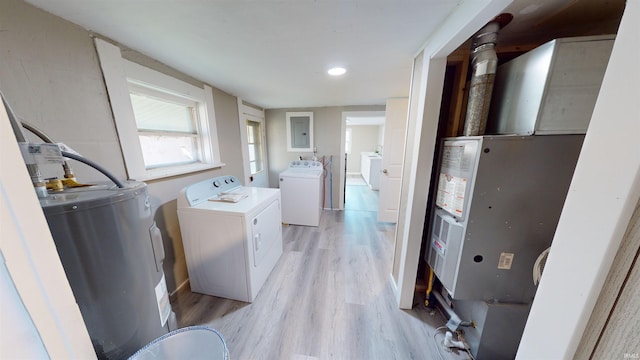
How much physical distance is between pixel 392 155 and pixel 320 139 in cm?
136

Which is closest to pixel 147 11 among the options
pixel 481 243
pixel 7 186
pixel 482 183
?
pixel 7 186

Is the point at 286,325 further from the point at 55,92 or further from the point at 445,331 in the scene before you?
the point at 55,92

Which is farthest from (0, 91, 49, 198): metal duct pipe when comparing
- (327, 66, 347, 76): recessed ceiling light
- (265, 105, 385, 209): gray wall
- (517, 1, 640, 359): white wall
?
(265, 105, 385, 209): gray wall

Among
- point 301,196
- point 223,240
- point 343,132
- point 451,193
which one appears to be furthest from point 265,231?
point 343,132

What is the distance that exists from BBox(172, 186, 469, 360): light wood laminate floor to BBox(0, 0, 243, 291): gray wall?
128 cm

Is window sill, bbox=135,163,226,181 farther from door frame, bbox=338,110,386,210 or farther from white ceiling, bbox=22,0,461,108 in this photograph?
door frame, bbox=338,110,386,210

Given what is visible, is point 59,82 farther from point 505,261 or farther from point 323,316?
point 505,261

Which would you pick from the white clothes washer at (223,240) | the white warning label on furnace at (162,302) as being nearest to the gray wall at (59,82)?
the white clothes washer at (223,240)

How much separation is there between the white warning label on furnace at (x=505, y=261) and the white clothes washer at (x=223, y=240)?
66.2 inches

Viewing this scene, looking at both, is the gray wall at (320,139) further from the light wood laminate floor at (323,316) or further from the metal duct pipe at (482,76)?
the metal duct pipe at (482,76)

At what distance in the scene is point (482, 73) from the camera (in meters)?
1.03

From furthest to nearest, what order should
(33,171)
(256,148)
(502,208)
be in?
1. (256,148)
2. (502,208)
3. (33,171)

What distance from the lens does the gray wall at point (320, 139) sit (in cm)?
340

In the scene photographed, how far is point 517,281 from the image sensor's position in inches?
41.0
